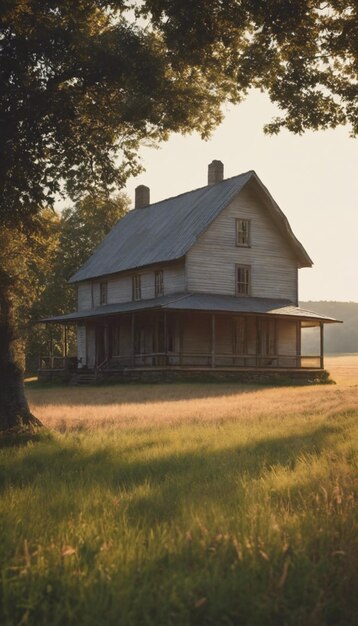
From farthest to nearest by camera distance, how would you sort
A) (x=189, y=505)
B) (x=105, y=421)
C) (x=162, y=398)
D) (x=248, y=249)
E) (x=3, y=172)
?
(x=248, y=249) → (x=162, y=398) → (x=105, y=421) → (x=3, y=172) → (x=189, y=505)

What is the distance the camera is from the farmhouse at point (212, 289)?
137ft

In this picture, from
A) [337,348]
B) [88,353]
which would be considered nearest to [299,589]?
[88,353]

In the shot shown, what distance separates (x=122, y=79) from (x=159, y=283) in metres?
29.7

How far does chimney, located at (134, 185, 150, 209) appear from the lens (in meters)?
55.4

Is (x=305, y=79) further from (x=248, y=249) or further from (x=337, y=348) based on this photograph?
(x=337, y=348)

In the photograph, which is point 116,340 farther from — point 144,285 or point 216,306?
point 216,306

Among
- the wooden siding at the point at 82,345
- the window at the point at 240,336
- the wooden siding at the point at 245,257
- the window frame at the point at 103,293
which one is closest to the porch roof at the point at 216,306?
the wooden siding at the point at 245,257

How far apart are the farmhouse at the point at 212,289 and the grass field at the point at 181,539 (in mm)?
29152

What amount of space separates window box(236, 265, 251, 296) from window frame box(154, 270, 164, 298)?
14.9 feet

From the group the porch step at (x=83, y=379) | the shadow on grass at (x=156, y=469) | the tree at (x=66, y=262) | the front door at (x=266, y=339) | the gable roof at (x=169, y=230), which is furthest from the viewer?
the tree at (x=66, y=262)

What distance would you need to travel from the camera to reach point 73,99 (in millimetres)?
15734

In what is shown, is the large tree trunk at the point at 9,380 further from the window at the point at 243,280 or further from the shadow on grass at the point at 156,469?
the window at the point at 243,280

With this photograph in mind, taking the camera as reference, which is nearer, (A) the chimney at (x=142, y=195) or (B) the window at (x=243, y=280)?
(B) the window at (x=243, y=280)

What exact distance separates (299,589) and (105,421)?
41.3ft
